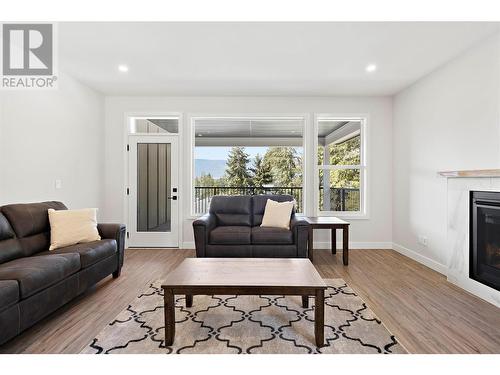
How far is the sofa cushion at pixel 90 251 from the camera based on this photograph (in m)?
2.85

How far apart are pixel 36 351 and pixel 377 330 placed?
241 centimetres

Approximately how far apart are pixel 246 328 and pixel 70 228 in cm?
219

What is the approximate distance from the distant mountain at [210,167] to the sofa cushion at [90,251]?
7.52 ft

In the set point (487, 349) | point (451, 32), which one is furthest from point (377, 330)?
point (451, 32)

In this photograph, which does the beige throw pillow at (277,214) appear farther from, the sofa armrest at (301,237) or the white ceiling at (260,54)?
the white ceiling at (260,54)

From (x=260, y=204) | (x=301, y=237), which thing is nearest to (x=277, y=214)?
(x=260, y=204)

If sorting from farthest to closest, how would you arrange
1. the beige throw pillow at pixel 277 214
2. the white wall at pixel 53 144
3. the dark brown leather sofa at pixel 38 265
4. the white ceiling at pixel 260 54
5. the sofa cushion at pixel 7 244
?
the beige throw pillow at pixel 277 214 → the white wall at pixel 53 144 → the white ceiling at pixel 260 54 → the sofa cushion at pixel 7 244 → the dark brown leather sofa at pixel 38 265

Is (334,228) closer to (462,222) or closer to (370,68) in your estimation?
(462,222)

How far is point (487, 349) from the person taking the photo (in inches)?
78.6

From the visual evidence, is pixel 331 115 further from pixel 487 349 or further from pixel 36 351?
pixel 36 351

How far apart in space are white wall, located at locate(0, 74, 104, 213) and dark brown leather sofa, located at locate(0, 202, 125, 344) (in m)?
0.43

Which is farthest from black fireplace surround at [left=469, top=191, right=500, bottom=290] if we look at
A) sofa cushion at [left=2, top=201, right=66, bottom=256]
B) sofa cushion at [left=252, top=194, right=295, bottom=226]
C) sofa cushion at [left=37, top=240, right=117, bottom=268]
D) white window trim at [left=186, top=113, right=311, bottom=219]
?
sofa cushion at [left=2, top=201, right=66, bottom=256]

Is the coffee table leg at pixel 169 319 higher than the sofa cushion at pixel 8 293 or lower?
lower

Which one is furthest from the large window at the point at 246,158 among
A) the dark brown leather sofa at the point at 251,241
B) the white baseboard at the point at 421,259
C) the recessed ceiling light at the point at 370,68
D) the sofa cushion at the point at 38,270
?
the sofa cushion at the point at 38,270
